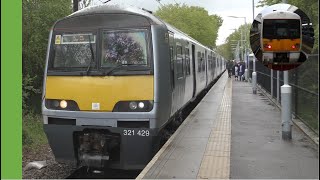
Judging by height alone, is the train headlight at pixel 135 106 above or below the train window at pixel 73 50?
below

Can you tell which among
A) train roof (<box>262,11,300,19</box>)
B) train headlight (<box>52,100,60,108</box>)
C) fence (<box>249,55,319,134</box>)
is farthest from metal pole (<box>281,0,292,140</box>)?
train headlight (<box>52,100,60,108</box>)

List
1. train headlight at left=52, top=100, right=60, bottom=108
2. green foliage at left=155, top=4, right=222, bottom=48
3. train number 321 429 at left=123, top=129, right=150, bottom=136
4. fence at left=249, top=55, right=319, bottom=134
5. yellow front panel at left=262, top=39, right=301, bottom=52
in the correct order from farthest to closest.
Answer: green foliage at left=155, top=4, right=222, bottom=48, fence at left=249, top=55, right=319, bottom=134, train headlight at left=52, top=100, right=60, bottom=108, train number 321 429 at left=123, top=129, right=150, bottom=136, yellow front panel at left=262, top=39, right=301, bottom=52

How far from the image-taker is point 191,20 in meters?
61.1

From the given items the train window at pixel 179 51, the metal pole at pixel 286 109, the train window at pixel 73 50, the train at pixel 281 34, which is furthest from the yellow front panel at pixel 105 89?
the train window at pixel 179 51

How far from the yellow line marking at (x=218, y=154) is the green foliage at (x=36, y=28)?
22.1 feet

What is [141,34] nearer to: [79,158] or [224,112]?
[79,158]

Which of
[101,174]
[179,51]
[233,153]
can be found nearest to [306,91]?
[179,51]

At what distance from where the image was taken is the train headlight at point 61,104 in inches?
318

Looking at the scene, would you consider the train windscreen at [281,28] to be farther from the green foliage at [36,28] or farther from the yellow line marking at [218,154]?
the green foliage at [36,28]

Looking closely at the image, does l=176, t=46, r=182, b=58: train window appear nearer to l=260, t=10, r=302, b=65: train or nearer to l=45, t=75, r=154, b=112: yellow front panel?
l=45, t=75, r=154, b=112: yellow front panel

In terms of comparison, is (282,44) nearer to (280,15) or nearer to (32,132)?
(280,15)

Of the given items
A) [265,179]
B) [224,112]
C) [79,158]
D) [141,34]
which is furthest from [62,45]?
[224,112]

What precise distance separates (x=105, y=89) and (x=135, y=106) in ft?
1.87

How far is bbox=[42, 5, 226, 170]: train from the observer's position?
782 cm
